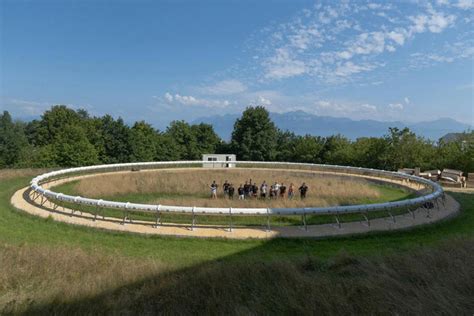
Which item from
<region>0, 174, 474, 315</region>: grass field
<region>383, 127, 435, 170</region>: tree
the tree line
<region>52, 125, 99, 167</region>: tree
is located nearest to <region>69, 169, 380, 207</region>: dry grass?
<region>0, 174, 474, 315</region>: grass field

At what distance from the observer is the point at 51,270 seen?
7.95 m

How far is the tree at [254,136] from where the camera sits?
56.0 m

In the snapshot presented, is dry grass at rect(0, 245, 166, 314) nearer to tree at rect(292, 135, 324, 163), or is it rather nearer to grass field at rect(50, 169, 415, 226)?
grass field at rect(50, 169, 415, 226)

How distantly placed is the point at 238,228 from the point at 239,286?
315 inches

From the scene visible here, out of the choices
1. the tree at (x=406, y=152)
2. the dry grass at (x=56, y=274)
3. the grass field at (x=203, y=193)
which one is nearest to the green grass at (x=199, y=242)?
the dry grass at (x=56, y=274)

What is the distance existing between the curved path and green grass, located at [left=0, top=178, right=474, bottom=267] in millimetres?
485

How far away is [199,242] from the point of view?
1337 centimetres

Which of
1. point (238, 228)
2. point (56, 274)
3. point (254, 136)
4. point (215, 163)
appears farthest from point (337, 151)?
point (56, 274)

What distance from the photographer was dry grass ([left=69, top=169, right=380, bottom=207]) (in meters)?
20.6

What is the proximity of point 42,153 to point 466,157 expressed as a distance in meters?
52.7

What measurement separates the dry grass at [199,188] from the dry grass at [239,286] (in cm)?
1081

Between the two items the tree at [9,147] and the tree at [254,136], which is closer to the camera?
the tree at [254,136]

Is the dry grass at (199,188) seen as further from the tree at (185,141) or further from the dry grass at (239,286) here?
the tree at (185,141)

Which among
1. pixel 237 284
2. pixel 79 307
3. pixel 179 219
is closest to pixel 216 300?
pixel 237 284
